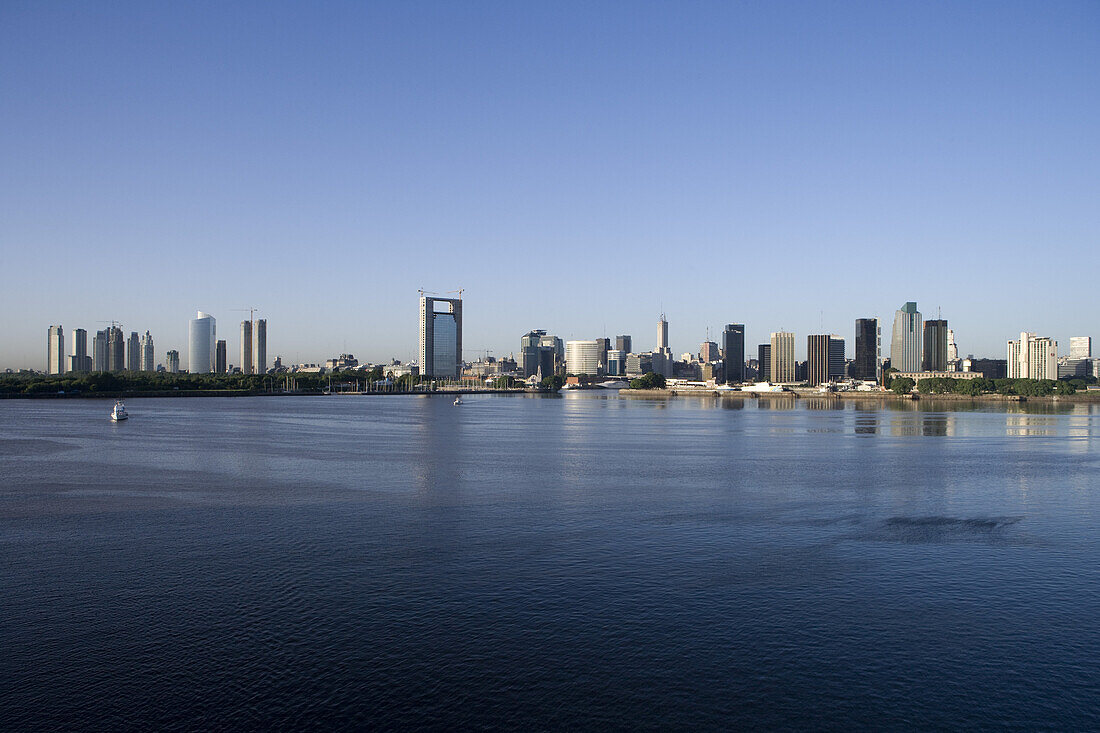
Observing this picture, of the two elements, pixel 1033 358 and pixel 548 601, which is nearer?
pixel 548 601

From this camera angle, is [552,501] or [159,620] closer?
[159,620]

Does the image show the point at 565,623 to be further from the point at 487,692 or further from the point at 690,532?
the point at 690,532

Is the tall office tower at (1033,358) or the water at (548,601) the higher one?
the tall office tower at (1033,358)

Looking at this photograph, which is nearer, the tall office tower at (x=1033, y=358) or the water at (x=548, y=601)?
the water at (x=548, y=601)

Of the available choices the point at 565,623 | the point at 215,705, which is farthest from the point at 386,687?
the point at 565,623
